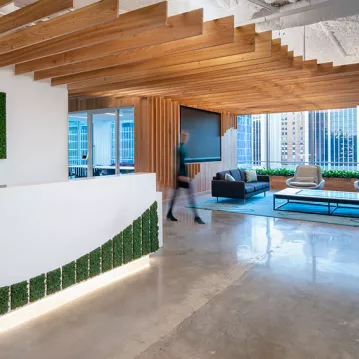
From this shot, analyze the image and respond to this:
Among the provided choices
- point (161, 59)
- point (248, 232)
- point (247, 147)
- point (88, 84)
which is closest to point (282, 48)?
point (161, 59)

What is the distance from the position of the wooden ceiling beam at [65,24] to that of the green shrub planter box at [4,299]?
7.89ft

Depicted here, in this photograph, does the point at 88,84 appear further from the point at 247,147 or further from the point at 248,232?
the point at 247,147

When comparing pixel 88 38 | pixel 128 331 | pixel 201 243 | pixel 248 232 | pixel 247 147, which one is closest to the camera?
pixel 128 331

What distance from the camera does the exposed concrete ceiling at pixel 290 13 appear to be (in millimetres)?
4340

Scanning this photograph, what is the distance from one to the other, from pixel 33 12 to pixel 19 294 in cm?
250

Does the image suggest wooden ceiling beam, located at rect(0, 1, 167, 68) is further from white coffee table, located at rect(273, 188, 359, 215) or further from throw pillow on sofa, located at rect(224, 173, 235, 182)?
throw pillow on sofa, located at rect(224, 173, 235, 182)

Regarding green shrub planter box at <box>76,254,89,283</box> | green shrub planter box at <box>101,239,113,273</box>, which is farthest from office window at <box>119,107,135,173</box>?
green shrub planter box at <box>76,254,89,283</box>

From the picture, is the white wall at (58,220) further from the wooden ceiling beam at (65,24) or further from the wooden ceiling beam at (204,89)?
the wooden ceiling beam at (204,89)

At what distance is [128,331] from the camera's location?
2.83 metres

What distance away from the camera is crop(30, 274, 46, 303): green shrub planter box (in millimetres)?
3053

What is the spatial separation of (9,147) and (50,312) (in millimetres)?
3444

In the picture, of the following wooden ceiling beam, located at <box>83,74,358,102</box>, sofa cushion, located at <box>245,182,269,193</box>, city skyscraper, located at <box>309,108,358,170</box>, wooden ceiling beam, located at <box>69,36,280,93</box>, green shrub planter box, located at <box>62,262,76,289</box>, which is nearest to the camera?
green shrub planter box, located at <box>62,262,76,289</box>

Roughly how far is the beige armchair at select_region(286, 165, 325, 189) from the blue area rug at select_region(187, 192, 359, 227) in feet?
2.65

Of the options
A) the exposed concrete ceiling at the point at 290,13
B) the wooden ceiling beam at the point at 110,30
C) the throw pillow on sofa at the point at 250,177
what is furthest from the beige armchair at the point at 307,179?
the wooden ceiling beam at the point at 110,30
